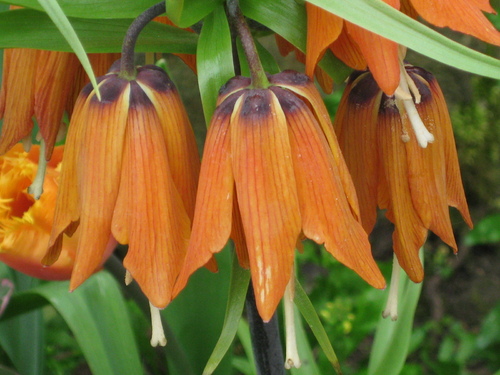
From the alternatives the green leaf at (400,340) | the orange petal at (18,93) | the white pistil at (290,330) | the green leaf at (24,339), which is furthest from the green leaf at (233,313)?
the green leaf at (24,339)

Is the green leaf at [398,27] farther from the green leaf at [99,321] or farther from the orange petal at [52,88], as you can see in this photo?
the green leaf at [99,321]

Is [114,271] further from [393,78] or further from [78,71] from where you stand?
[393,78]

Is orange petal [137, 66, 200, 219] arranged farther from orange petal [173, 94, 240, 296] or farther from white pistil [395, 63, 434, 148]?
white pistil [395, 63, 434, 148]

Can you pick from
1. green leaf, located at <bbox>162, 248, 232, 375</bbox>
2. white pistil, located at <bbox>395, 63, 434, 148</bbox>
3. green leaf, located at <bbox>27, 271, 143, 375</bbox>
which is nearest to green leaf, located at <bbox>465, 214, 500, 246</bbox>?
green leaf, located at <bbox>162, 248, 232, 375</bbox>

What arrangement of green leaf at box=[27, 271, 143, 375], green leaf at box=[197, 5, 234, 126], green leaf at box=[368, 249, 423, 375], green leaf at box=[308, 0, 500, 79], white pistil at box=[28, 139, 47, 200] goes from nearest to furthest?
green leaf at box=[308, 0, 500, 79], green leaf at box=[197, 5, 234, 126], white pistil at box=[28, 139, 47, 200], green leaf at box=[27, 271, 143, 375], green leaf at box=[368, 249, 423, 375]

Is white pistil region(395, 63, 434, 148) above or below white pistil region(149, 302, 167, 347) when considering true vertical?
above

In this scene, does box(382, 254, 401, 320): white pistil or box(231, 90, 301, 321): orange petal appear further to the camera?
box(382, 254, 401, 320): white pistil

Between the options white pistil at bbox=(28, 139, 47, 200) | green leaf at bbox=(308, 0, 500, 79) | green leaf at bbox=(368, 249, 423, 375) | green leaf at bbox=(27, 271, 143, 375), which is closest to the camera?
green leaf at bbox=(308, 0, 500, 79)
